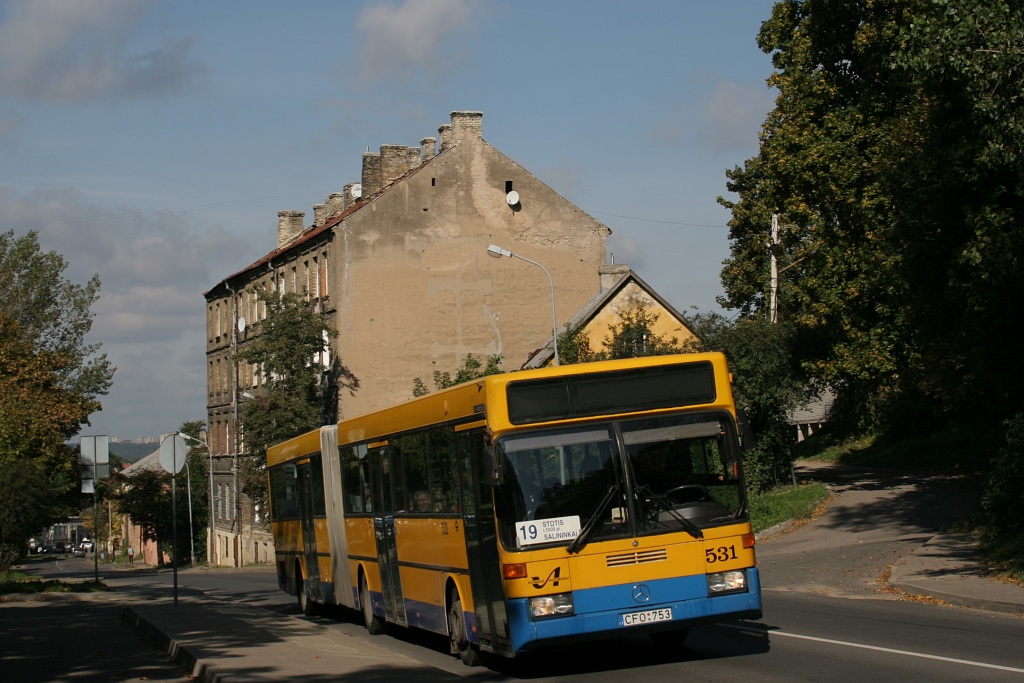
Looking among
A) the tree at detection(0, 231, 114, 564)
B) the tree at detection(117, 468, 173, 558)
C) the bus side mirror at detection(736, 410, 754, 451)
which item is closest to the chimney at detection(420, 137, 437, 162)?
the tree at detection(0, 231, 114, 564)

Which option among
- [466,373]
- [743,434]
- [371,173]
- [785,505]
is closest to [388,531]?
[743,434]

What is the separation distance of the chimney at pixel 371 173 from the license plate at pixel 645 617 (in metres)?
51.9

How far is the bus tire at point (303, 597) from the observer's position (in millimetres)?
22812

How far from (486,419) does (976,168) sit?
11677mm

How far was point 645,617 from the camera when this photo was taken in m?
11.3

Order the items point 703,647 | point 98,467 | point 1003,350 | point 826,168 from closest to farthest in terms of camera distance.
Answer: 1. point 703,647
2. point 1003,350
3. point 98,467
4. point 826,168

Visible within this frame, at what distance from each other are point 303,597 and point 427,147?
4211 cm

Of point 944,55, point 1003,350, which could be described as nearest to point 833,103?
point 1003,350

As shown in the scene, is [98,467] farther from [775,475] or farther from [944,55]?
[944,55]

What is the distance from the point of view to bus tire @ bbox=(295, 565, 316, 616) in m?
22.8

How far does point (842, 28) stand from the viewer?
111ft

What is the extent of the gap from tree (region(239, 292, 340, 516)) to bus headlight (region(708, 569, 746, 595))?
42.8m

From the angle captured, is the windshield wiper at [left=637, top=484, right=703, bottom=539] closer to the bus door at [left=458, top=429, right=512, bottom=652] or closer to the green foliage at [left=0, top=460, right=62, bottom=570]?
the bus door at [left=458, top=429, right=512, bottom=652]

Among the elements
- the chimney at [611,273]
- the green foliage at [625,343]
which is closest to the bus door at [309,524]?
the green foliage at [625,343]
